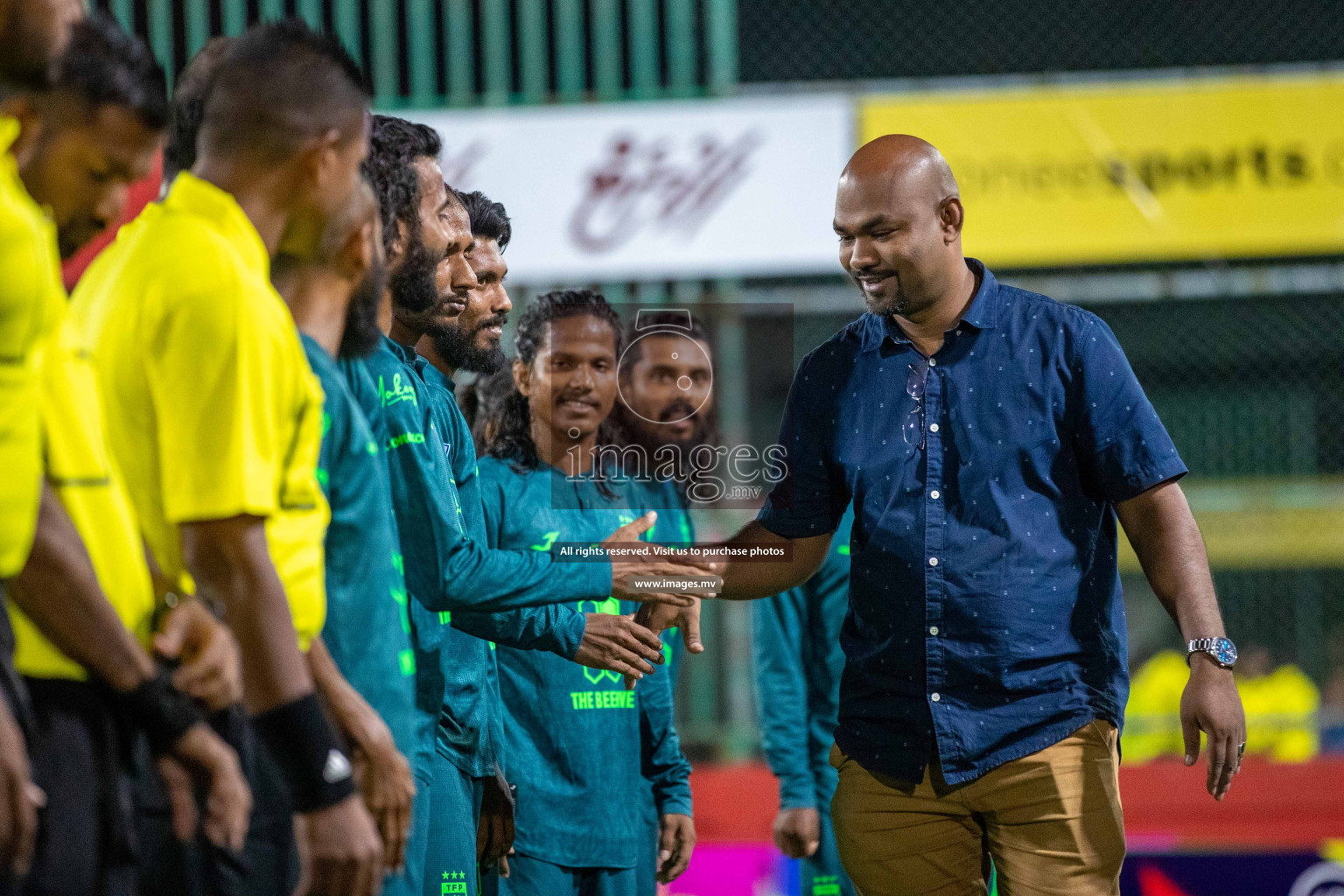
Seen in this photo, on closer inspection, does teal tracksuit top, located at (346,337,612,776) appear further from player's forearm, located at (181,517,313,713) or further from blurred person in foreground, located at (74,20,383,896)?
player's forearm, located at (181,517,313,713)

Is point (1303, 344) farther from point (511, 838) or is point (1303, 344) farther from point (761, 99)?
point (511, 838)

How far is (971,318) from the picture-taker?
120 inches

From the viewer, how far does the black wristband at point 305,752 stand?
1.76 m

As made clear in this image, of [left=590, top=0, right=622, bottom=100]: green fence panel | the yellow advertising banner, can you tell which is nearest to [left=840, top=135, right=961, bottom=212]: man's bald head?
the yellow advertising banner

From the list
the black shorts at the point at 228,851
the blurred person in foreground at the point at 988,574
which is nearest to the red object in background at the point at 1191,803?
the blurred person in foreground at the point at 988,574

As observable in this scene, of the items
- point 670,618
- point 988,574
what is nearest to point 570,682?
point 670,618

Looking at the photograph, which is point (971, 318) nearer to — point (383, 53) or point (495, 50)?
point (495, 50)

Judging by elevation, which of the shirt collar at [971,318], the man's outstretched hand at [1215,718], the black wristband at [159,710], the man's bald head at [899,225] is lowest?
the man's outstretched hand at [1215,718]

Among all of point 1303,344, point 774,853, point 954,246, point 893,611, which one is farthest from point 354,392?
point 1303,344

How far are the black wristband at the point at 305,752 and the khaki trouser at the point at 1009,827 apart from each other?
1.46 m

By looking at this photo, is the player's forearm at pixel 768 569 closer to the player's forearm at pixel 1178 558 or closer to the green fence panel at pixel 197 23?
the player's forearm at pixel 1178 558

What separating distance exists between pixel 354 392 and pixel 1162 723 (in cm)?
627

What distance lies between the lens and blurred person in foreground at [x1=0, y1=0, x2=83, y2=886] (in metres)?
1.48

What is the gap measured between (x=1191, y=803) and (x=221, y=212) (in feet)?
17.5
